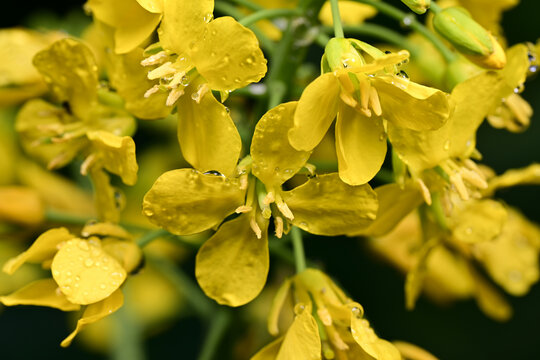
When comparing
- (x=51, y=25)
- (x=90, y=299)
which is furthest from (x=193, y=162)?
(x=51, y=25)

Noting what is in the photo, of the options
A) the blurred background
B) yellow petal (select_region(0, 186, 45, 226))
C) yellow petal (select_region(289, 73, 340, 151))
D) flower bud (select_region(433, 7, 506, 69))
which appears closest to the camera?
yellow petal (select_region(289, 73, 340, 151))

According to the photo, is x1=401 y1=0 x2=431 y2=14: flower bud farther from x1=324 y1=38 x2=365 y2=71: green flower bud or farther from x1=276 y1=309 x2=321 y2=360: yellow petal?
x1=276 y1=309 x2=321 y2=360: yellow petal

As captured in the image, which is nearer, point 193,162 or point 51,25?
point 193,162

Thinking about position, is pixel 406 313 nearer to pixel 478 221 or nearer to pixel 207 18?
pixel 478 221

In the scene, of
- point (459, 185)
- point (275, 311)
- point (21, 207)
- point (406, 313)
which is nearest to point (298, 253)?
point (275, 311)

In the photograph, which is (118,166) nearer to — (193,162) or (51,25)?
(193,162)

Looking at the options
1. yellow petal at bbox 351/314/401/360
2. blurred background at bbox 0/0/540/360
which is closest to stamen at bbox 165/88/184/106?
yellow petal at bbox 351/314/401/360

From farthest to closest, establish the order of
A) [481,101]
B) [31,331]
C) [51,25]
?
[31,331] → [51,25] → [481,101]
